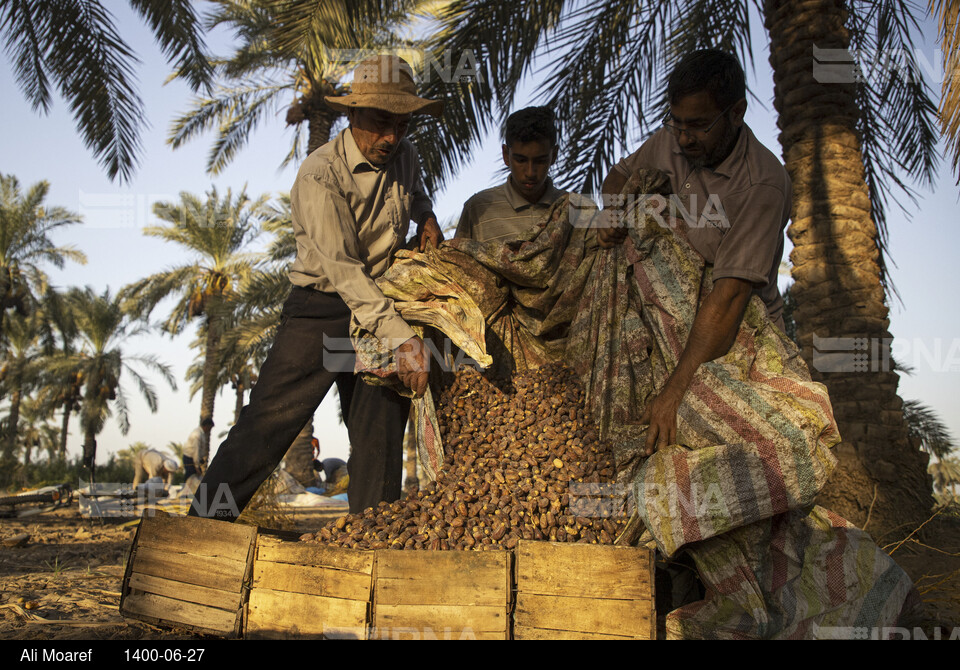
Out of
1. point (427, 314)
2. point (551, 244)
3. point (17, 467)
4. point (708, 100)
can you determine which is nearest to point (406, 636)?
point (427, 314)

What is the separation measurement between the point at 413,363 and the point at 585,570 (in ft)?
3.49

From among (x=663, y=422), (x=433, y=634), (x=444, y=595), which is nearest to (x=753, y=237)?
(x=663, y=422)

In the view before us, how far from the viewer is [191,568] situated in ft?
7.99

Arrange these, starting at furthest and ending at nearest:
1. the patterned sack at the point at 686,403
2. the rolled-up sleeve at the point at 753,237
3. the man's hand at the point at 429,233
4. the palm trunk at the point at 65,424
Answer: the palm trunk at the point at 65,424
the man's hand at the point at 429,233
the rolled-up sleeve at the point at 753,237
the patterned sack at the point at 686,403

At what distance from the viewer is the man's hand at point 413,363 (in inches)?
108

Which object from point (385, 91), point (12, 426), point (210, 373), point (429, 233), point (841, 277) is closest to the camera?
point (385, 91)

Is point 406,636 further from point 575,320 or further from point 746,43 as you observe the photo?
point 746,43

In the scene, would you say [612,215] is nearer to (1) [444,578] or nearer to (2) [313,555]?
(1) [444,578]

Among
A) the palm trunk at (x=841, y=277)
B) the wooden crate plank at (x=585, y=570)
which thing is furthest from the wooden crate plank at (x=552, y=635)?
the palm trunk at (x=841, y=277)

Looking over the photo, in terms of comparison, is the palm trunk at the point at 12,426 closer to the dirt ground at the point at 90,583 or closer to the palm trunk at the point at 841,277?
the dirt ground at the point at 90,583

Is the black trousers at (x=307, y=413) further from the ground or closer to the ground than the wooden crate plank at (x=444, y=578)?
further from the ground

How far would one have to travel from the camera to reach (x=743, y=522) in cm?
211

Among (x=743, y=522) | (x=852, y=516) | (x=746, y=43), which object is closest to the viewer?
(x=743, y=522)

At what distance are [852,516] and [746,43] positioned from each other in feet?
13.1
